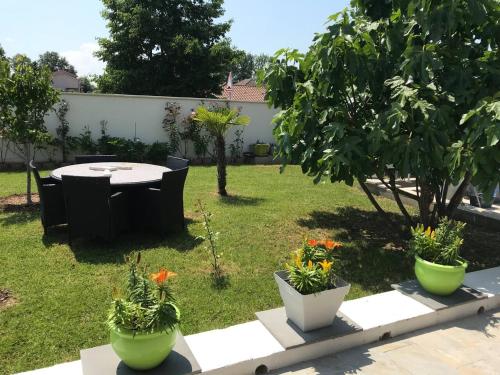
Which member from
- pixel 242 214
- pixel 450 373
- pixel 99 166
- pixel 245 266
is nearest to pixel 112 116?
pixel 99 166

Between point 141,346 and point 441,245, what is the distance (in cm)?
284

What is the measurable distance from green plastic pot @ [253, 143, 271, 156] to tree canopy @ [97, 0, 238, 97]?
8.87m

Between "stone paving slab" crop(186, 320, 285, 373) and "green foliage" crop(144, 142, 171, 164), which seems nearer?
"stone paving slab" crop(186, 320, 285, 373)

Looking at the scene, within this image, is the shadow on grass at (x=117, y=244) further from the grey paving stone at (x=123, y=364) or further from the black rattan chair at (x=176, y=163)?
the grey paving stone at (x=123, y=364)

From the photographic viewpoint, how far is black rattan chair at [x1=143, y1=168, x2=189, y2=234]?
17.5 ft

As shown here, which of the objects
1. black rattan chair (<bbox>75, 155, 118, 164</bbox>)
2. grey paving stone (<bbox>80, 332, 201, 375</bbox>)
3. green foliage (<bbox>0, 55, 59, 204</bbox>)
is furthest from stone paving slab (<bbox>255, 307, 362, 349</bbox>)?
green foliage (<bbox>0, 55, 59, 204</bbox>)

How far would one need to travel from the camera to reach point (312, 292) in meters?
2.85

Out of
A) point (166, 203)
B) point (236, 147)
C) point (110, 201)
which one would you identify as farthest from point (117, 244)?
point (236, 147)

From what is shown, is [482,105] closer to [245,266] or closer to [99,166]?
[245,266]

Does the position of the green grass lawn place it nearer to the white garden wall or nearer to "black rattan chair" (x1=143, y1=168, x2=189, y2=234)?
"black rattan chair" (x1=143, y1=168, x2=189, y2=234)

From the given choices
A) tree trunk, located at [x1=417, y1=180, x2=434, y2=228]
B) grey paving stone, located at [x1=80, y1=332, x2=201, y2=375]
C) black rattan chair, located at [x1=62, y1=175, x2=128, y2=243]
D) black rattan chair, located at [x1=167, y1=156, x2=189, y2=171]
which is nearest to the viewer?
grey paving stone, located at [x1=80, y1=332, x2=201, y2=375]

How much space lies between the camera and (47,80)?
6.89 m

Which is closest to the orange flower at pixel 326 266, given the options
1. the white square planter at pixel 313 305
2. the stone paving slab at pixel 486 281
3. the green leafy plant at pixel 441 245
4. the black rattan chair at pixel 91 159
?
the white square planter at pixel 313 305

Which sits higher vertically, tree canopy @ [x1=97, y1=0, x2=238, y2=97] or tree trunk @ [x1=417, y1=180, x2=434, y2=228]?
tree canopy @ [x1=97, y1=0, x2=238, y2=97]
